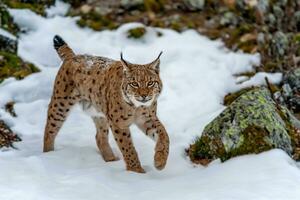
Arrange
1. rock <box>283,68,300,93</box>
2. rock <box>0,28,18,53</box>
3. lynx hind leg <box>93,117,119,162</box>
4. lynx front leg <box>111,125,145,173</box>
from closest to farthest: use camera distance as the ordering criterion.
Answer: lynx front leg <box>111,125,145,173</box>, lynx hind leg <box>93,117,119,162</box>, rock <box>283,68,300,93</box>, rock <box>0,28,18,53</box>

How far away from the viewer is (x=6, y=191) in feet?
24.5

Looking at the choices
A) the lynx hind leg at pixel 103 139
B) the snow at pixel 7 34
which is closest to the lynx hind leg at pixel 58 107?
the lynx hind leg at pixel 103 139

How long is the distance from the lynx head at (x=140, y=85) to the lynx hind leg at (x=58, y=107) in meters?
1.39

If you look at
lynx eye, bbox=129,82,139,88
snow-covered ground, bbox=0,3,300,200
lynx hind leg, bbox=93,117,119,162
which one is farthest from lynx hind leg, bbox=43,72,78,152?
lynx eye, bbox=129,82,139,88

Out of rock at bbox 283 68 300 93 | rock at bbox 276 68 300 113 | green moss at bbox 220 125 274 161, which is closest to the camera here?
green moss at bbox 220 125 274 161

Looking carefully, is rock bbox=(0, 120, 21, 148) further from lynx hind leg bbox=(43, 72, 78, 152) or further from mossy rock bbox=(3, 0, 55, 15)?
mossy rock bbox=(3, 0, 55, 15)

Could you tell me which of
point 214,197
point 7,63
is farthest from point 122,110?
point 7,63

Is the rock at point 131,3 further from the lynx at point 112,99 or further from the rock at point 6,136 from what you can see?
the rock at point 6,136

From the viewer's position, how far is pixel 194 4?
51.5ft

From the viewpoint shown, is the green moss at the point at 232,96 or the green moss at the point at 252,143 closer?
the green moss at the point at 252,143

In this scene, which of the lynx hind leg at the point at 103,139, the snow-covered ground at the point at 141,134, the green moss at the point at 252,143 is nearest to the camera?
the snow-covered ground at the point at 141,134

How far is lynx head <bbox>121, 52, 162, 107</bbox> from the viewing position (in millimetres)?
8641

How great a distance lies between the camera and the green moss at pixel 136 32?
1438cm

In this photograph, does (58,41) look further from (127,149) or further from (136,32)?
(136,32)
